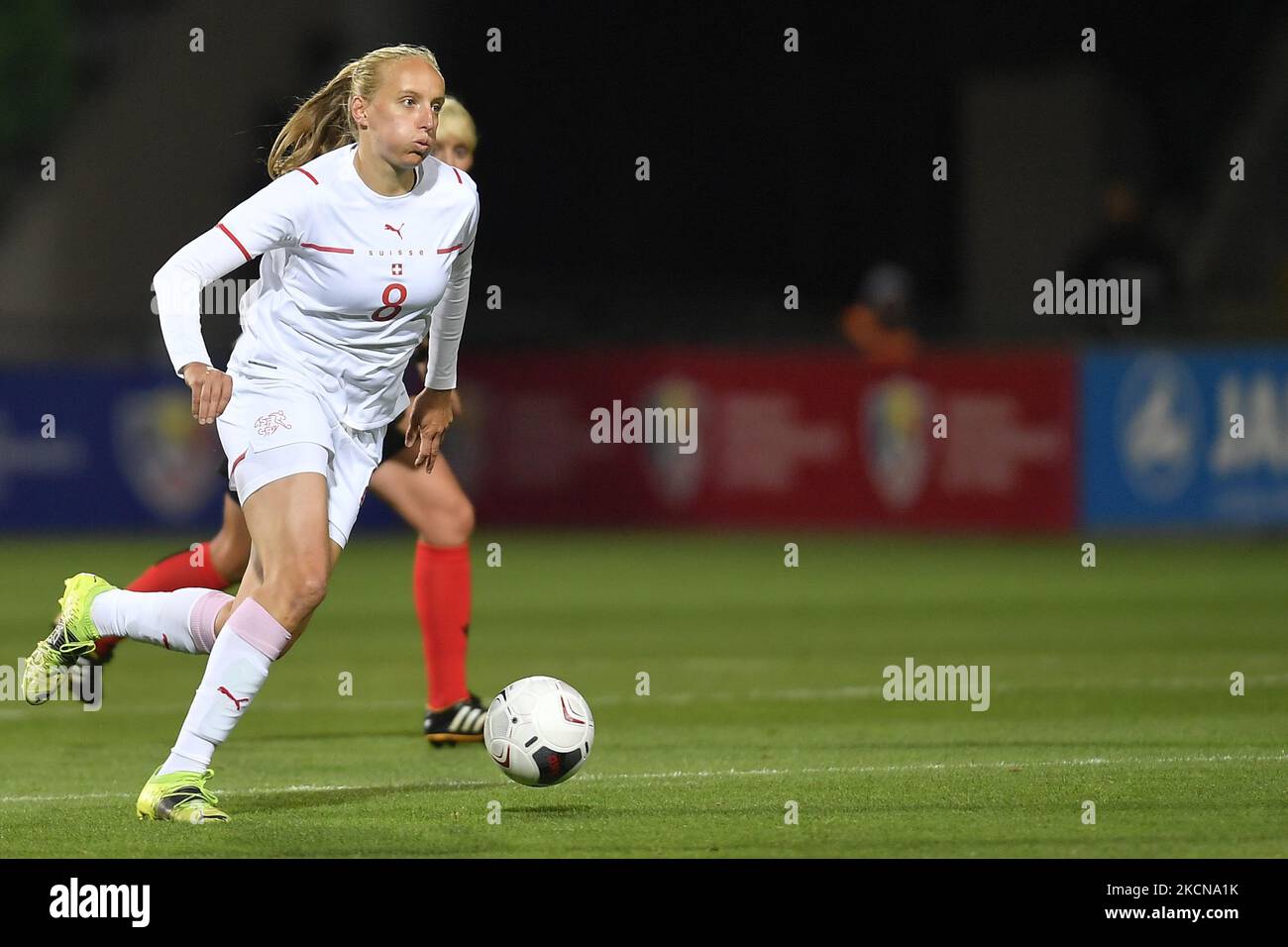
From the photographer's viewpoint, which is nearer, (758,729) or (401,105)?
(401,105)

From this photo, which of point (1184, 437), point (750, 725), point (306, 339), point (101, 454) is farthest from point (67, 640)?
point (101, 454)

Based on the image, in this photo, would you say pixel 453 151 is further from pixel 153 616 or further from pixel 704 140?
pixel 704 140

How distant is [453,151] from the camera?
7.82 m

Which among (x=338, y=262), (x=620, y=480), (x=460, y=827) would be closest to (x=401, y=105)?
(x=338, y=262)

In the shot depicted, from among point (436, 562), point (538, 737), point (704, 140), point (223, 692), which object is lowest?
point (538, 737)

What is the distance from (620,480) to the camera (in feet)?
62.2

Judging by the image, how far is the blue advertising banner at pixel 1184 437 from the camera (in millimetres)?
16672

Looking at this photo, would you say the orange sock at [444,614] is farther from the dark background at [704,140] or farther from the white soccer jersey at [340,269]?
the dark background at [704,140]

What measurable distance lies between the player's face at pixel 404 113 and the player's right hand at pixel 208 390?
2.81 ft

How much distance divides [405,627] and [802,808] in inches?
249

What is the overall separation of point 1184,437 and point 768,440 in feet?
11.3

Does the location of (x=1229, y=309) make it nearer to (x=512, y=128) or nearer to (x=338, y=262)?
(x=512, y=128)

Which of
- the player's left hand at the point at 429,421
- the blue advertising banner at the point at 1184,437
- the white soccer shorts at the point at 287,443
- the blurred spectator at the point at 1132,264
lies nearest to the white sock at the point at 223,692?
the white soccer shorts at the point at 287,443

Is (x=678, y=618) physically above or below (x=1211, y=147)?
below
